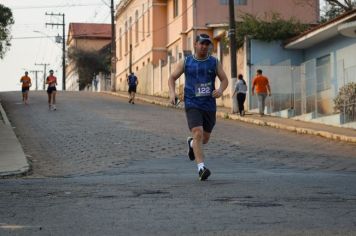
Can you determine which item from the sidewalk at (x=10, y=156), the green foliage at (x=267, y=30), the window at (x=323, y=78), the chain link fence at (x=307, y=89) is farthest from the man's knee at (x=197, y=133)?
the green foliage at (x=267, y=30)

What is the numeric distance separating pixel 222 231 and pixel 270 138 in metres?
14.8

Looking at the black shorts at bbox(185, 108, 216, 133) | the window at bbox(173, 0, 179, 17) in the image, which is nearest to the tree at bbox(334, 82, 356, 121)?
the black shorts at bbox(185, 108, 216, 133)

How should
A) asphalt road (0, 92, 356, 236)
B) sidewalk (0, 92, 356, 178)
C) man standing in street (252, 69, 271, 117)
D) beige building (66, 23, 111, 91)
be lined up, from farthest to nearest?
beige building (66, 23, 111, 91) < man standing in street (252, 69, 271, 117) < sidewalk (0, 92, 356, 178) < asphalt road (0, 92, 356, 236)

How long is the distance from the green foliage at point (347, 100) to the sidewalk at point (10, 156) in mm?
9846

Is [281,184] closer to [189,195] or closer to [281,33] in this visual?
[189,195]

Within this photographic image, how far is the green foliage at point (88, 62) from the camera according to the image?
84.6 m

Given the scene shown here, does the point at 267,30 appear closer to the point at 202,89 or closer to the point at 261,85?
the point at 261,85

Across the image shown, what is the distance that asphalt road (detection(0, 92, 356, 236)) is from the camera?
6.96 metres

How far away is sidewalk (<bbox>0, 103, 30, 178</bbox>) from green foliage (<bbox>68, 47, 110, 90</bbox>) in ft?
209

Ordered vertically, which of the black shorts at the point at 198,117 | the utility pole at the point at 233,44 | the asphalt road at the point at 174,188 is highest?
the utility pole at the point at 233,44

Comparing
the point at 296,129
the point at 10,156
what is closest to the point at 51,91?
the point at 296,129

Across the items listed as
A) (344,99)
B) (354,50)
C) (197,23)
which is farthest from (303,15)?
(344,99)

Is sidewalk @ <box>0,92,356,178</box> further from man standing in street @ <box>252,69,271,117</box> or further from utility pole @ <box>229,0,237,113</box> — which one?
utility pole @ <box>229,0,237,113</box>

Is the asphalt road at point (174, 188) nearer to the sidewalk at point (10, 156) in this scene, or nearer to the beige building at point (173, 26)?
the sidewalk at point (10, 156)
